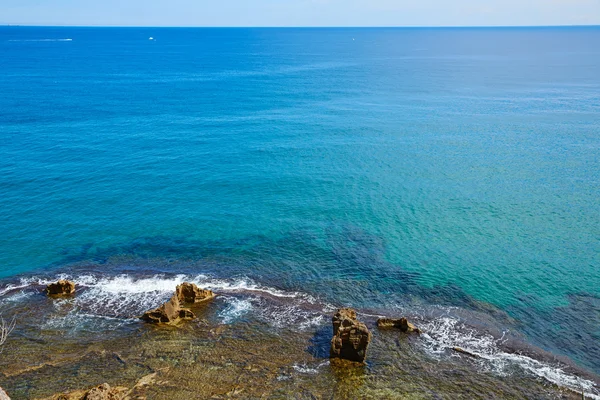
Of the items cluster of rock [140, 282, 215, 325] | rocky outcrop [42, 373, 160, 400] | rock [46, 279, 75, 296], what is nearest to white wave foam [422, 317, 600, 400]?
cluster of rock [140, 282, 215, 325]

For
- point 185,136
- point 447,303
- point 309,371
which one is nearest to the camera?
point 309,371

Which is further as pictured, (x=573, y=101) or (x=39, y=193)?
(x=573, y=101)

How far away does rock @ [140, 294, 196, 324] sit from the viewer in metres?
49.7

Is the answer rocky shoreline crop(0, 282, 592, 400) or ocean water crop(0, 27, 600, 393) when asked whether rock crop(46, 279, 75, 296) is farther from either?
rocky shoreline crop(0, 282, 592, 400)

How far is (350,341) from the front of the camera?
43906 mm

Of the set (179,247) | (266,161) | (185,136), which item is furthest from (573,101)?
(179,247)

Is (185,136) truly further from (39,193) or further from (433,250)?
(433,250)

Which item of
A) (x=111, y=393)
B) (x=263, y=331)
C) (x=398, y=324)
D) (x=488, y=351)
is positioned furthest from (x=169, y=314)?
(x=488, y=351)

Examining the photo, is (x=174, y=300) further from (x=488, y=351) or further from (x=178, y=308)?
(x=488, y=351)

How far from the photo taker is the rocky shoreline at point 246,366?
40.6 meters

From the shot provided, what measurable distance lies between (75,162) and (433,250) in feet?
235

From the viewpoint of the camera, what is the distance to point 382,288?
5888cm

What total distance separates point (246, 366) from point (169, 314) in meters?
10.9

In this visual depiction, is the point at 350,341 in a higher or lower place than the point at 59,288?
higher
